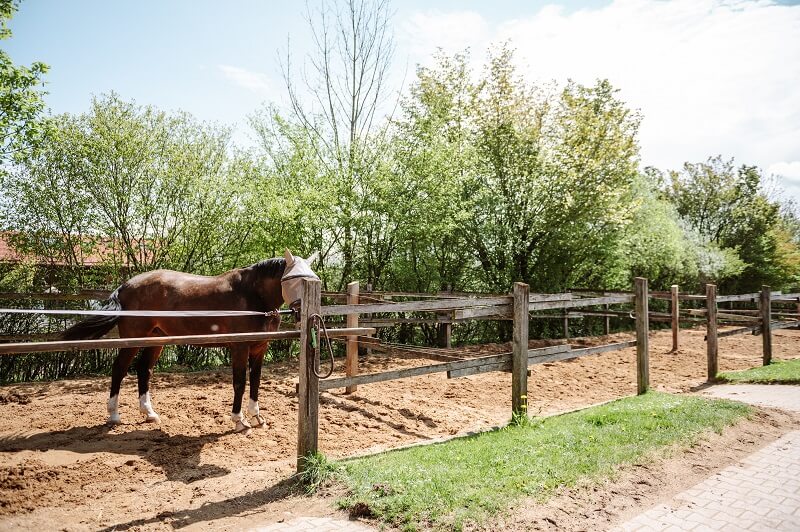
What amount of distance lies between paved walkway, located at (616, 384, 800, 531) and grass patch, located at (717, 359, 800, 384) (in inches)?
150

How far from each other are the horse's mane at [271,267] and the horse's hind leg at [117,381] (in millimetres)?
1747

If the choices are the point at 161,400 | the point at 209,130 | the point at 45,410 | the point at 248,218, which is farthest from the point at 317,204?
the point at 45,410

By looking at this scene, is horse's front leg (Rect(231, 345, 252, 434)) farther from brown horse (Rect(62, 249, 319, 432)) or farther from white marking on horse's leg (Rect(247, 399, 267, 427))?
white marking on horse's leg (Rect(247, 399, 267, 427))

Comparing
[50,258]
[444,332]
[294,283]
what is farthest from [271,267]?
[444,332]

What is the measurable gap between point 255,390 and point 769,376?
28.5 ft

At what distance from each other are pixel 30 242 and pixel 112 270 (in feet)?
4.88

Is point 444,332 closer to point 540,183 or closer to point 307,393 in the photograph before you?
point 540,183

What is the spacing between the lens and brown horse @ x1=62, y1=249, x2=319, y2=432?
5.24 meters

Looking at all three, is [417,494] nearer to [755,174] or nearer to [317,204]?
[317,204]

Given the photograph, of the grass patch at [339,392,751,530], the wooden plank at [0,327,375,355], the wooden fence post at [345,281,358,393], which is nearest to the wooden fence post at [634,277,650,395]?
the grass patch at [339,392,751,530]

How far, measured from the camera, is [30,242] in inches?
343

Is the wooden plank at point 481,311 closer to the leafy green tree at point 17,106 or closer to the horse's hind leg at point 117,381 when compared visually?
the horse's hind leg at point 117,381

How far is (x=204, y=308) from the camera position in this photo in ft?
17.9

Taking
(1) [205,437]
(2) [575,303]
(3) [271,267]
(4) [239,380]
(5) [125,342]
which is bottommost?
(1) [205,437]
